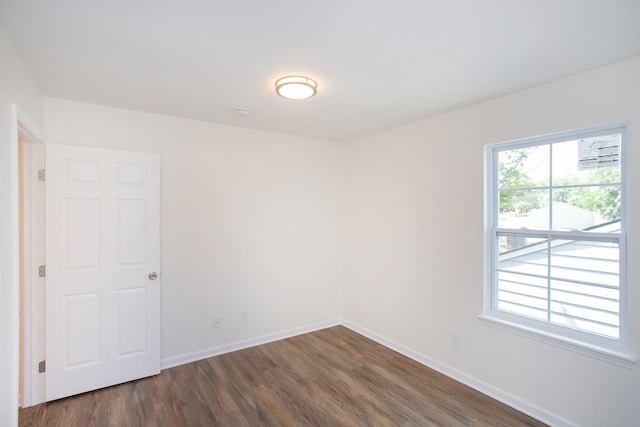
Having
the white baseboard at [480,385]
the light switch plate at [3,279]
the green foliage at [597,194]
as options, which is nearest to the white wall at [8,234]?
the light switch plate at [3,279]

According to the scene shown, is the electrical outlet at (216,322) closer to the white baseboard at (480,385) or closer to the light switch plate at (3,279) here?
the white baseboard at (480,385)

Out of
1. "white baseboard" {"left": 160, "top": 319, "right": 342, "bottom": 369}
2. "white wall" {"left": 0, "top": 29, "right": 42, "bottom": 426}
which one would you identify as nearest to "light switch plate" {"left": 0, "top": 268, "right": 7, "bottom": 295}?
"white wall" {"left": 0, "top": 29, "right": 42, "bottom": 426}

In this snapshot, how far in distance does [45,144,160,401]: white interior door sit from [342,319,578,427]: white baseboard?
2450 millimetres

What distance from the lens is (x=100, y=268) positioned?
2.76m

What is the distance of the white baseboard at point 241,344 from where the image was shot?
125 inches

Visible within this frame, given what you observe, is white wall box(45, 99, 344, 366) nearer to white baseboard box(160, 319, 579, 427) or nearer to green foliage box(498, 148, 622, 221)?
white baseboard box(160, 319, 579, 427)

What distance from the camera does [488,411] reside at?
243 centimetres

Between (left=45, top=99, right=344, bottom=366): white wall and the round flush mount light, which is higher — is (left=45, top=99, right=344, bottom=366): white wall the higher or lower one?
the lower one

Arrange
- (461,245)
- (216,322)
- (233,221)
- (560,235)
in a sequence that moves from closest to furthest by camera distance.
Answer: (560,235)
(461,245)
(216,322)
(233,221)

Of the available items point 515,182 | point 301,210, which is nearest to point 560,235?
point 515,182

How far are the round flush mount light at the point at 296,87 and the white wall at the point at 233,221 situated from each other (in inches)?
53.3

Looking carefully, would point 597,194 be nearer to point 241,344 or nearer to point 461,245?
point 461,245

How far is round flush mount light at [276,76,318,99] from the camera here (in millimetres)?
2254

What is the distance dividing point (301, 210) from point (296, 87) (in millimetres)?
1989
